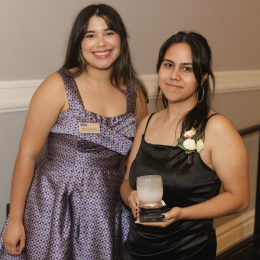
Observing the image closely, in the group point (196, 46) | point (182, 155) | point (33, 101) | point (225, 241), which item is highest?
point (196, 46)

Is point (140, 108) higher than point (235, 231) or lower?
higher

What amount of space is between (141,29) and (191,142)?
1420 mm

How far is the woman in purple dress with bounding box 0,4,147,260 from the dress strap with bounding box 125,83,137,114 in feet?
0.36

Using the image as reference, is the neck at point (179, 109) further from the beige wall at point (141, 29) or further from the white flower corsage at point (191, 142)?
A: the beige wall at point (141, 29)

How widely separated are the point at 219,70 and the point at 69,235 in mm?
2236

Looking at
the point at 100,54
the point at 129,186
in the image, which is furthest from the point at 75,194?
the point at 100,54

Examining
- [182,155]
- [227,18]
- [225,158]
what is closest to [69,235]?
[182,155]

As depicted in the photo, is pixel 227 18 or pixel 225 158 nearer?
pixel 225 158

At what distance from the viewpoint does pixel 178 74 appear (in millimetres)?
1735

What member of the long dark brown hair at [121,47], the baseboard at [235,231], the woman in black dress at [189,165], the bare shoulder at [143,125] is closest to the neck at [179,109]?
the woman in black dress at [189,165]

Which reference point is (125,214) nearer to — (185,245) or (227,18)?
(185,245)

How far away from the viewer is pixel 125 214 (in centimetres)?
202

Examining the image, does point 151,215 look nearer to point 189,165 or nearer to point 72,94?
point 189,165

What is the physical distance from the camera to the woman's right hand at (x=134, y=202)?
5.36 feet
